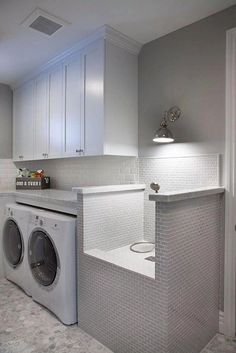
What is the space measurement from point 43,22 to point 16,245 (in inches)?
84.8

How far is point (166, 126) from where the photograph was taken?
86.8 inches

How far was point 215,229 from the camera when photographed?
192cm

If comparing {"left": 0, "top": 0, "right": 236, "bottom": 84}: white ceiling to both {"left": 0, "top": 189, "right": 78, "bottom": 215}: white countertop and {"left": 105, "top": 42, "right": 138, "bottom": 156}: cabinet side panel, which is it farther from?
{"left": 0, "top": 189, "right": 78, "bottom": 215}: white countertop

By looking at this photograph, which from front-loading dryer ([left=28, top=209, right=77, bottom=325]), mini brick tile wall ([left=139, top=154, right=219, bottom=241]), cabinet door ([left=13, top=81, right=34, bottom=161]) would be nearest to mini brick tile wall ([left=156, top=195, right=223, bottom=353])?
mini brick tile wall ([left=139, top=154, right=219, bottom=241])

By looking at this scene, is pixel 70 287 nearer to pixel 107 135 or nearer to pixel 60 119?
pixel 107 135

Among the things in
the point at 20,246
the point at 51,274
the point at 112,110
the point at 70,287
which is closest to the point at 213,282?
the point at 70,287

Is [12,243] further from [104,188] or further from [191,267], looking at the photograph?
[191,267]

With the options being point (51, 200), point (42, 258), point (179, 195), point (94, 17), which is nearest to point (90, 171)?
point (51, 200)

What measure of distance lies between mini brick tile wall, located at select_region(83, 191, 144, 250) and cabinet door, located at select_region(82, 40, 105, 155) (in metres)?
0.46

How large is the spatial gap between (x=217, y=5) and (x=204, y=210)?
58.4 inches

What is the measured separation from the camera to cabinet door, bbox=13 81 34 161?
131 inches

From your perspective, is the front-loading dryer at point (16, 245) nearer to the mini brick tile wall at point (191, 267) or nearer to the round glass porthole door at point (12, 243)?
the round glass porthole door at point (12, 243)

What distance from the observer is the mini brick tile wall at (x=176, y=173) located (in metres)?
2.01

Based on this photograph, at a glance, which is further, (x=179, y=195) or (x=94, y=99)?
(x=94, y=99)
